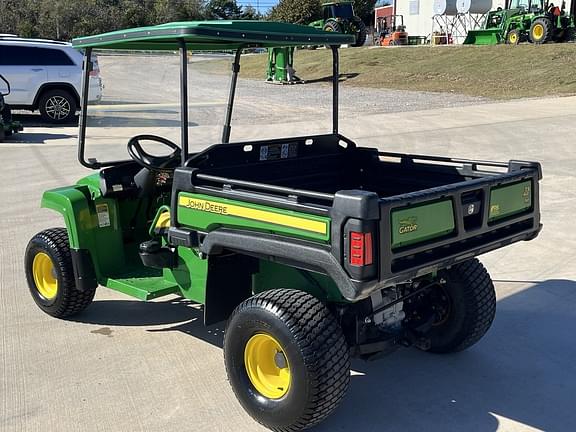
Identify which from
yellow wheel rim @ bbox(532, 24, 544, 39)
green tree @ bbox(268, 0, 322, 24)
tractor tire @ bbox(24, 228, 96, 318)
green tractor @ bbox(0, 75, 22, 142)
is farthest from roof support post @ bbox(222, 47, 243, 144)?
green tree @ bbox(268, 0, 322, 24)

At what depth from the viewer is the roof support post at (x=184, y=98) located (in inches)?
142

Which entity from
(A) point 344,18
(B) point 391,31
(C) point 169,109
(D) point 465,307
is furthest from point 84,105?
(B) point 391,31

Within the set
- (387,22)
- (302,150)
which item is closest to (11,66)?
(302,150)

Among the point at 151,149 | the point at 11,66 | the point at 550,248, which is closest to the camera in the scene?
the point at 151,149

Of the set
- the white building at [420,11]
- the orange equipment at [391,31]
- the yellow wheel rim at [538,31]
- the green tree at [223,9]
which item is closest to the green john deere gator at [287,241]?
the yellow wheel rim at [538,31]

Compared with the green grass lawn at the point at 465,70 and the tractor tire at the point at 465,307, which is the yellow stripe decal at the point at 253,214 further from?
the green grass lawn at the point at 465,70

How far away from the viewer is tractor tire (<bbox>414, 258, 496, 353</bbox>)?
388 cm

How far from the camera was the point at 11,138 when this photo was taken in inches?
504

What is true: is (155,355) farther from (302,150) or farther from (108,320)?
(302,150)

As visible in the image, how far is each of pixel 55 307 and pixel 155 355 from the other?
904 millimetres

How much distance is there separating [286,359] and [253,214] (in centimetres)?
69

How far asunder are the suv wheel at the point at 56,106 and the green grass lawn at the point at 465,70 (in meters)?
5.70

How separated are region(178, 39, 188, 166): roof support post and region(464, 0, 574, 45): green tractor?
87.4ft

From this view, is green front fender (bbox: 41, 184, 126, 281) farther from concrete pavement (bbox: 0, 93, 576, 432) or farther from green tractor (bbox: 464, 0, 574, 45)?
green tractor (bbox: 464, 0, 574, 45)
